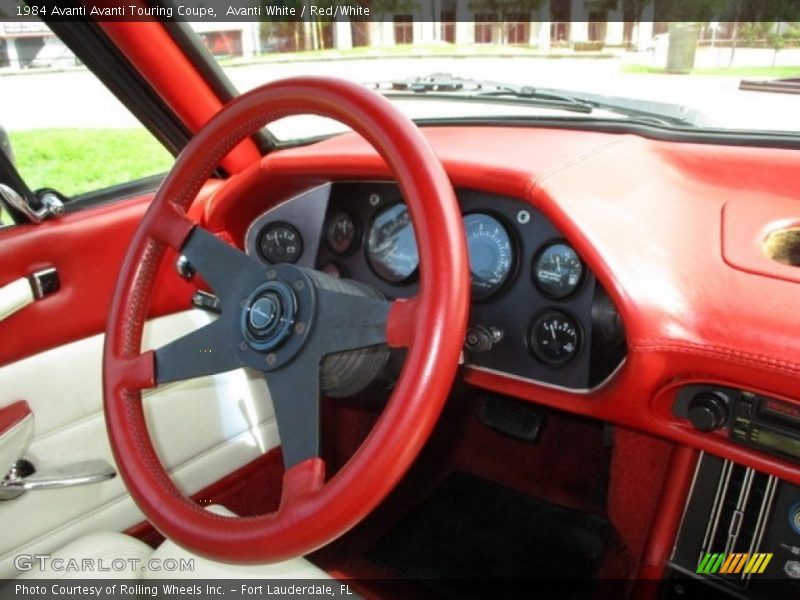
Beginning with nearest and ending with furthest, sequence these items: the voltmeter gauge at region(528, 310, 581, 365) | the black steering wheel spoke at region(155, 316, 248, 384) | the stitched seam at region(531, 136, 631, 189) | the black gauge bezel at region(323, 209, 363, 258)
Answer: the black steering wheel spoke at region(155, 316, 248, 384)
the stitched seam at region(531, 136, 631, 189)
the voltmeter gauge at region(528, 310, 581, 365)
the black gauge bezel at region(323, 209, 363, 258)

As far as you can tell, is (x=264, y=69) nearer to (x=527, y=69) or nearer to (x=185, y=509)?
(x=527, y=69)

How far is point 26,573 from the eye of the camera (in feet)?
4.58

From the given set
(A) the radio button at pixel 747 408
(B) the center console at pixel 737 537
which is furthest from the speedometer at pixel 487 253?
(B) the center console at pixel 737 537

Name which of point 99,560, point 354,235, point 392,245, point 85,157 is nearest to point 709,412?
point 392,245

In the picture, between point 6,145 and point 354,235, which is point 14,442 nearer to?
point 6,145

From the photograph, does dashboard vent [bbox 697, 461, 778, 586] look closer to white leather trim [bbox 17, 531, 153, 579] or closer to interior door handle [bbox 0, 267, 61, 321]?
white leather trim [bbox 17, 531, 153, 579]

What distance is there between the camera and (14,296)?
1517mm

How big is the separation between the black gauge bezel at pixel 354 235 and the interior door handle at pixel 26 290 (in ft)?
2.03

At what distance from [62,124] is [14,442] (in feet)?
2.81

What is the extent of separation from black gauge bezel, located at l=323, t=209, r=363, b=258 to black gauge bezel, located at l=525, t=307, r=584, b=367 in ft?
1.44

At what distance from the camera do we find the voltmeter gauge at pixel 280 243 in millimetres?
1717

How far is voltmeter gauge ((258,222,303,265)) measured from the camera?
1717 mm

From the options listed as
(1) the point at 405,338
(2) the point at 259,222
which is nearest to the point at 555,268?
(1) the point at 405,338

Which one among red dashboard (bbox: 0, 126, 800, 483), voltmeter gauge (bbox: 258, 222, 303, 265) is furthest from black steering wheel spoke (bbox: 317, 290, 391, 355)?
voltmeter gauge (bbox: 258, 222, 303, 265)
